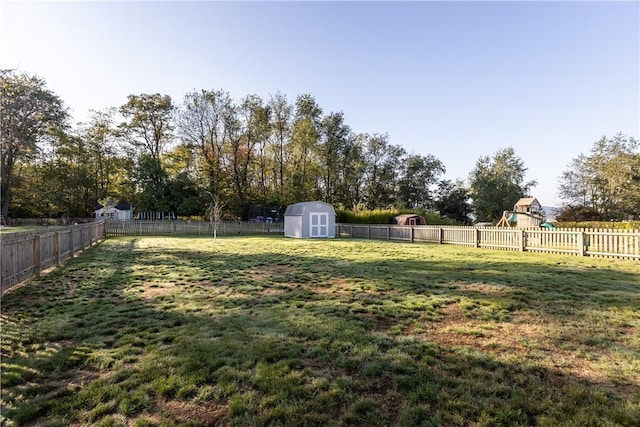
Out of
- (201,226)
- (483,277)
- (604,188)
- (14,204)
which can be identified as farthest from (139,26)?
(604,188)

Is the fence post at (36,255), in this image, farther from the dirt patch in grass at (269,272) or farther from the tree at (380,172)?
the tree at (380,172)

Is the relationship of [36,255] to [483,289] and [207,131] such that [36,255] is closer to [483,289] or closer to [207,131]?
[483,289]

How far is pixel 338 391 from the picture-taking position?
2.53 meters

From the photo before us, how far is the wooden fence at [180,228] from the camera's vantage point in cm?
2416

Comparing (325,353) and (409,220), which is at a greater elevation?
(409,220)

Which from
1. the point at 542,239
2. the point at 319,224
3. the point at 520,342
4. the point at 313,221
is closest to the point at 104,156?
the point at 313,221

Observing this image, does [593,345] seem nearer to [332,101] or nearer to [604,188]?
[332,101]

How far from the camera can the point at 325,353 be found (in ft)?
10.6

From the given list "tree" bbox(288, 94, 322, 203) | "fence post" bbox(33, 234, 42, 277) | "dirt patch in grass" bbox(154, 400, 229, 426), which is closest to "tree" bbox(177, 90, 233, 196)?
"tree" bbox(288, 94, 322, 203)

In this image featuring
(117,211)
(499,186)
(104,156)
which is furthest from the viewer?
(499,186)

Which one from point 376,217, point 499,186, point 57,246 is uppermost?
point 499,186

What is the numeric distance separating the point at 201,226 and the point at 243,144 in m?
11.5

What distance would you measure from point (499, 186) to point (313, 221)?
109ft

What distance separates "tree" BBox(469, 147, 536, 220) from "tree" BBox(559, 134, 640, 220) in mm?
5624
